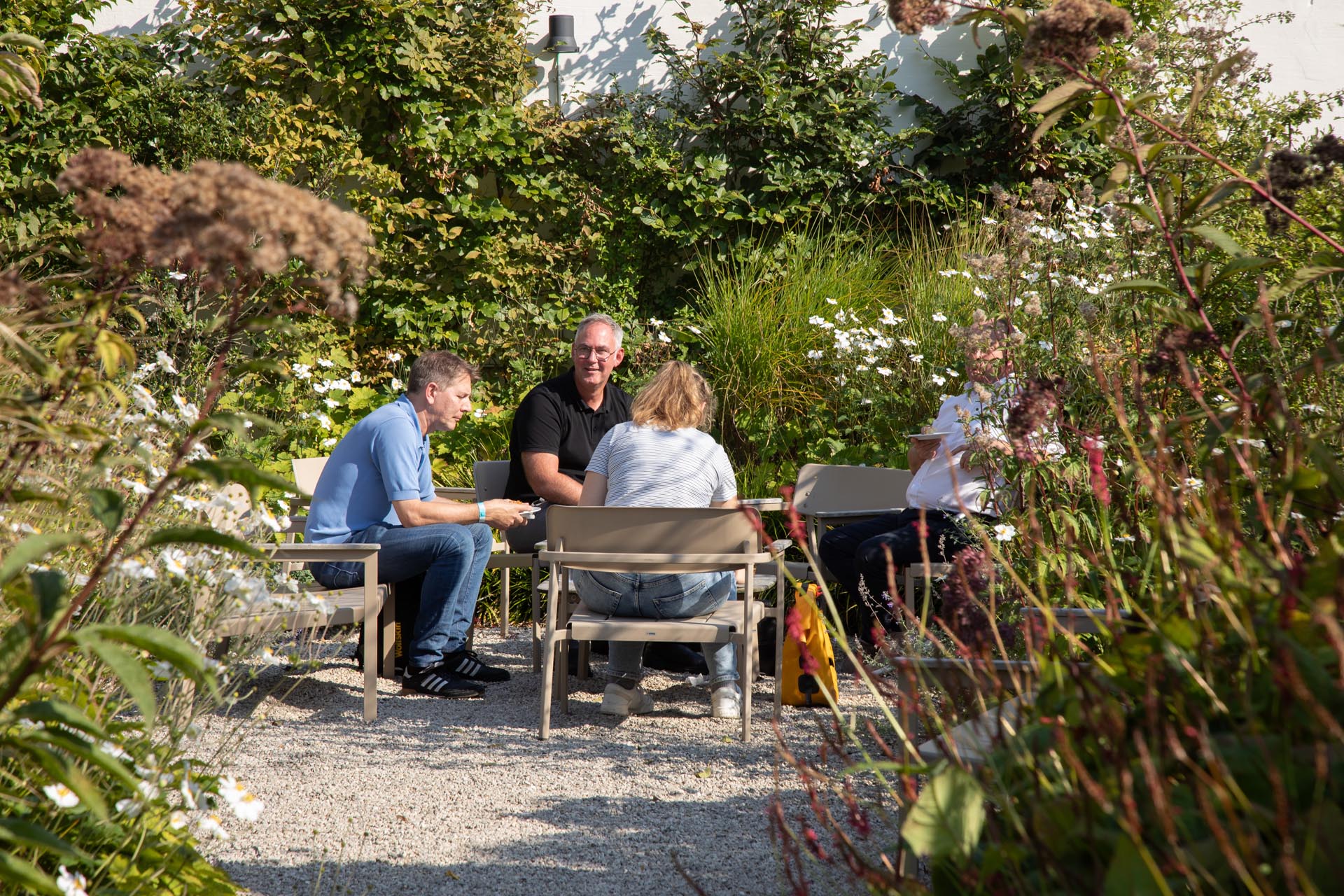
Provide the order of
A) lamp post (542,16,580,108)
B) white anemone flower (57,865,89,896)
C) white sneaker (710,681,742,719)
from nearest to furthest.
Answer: white anemone flower (57,865,89,896)
white sneaker (710,681,742,719)
lamp post (542,16,580,108)

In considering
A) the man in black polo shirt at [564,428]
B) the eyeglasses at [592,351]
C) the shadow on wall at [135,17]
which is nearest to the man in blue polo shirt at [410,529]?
the man in black polo shirt at [564,428]

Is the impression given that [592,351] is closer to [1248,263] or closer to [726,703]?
[726,703]

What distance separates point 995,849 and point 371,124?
7210 millimetres

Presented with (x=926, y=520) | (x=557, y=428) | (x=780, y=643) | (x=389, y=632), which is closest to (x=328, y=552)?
(x=389, y=632)

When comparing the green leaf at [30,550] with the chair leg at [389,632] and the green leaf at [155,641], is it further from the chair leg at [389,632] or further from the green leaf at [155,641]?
the chair leg at [389,632]

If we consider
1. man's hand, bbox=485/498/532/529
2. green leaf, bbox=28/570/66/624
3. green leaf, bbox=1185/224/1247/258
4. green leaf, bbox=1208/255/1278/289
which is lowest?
man's hand, bbox=485/498/532/529

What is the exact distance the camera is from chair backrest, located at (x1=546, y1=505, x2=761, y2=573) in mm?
3848

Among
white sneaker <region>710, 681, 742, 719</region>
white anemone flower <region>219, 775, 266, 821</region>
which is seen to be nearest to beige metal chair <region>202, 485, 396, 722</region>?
white sneaker <region>710, 681, 742, 719</region>

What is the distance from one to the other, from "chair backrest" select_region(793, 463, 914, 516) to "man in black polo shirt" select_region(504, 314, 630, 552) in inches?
39.4

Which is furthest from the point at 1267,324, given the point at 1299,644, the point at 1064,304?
the point at 1064,304

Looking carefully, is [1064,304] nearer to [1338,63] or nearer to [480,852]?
[480,852]

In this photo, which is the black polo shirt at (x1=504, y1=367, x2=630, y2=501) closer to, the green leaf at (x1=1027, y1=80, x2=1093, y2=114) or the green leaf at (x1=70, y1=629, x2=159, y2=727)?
the green leaf at (x1=1027, y1=80, x2=1093, y2=114)

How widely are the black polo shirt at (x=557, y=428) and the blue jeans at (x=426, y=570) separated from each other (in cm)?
77

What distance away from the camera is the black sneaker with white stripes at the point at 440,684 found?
4422 mm
